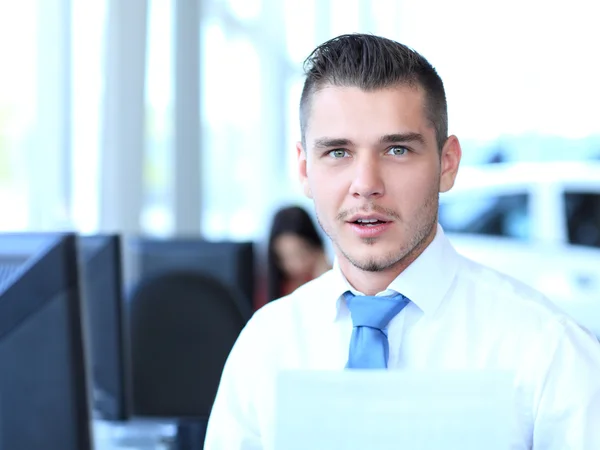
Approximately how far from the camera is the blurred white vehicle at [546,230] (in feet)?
18.8

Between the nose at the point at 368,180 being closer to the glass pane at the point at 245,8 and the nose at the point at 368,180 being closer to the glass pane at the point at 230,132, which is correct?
the glass pane at the point at 230,132

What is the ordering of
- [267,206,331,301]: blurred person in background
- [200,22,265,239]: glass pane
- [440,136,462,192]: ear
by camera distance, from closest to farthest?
[440,136,462,192]: ear
[267,206,331,301]: blurred person in background
[200,22,265,239]: glass pane

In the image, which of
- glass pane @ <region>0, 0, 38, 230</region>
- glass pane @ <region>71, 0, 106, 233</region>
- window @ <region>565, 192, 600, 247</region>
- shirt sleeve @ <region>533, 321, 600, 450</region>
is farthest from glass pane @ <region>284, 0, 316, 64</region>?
shirt sleeve @ <region>533, 321, 600, 450</region>

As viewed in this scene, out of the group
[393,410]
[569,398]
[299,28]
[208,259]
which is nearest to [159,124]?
[208,259]

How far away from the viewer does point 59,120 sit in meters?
4.00

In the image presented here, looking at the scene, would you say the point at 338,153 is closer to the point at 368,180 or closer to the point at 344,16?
the point at 368,180

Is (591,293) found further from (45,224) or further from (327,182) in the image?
(327,182)

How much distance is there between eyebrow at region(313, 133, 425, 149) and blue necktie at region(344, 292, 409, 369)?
23 centimetres

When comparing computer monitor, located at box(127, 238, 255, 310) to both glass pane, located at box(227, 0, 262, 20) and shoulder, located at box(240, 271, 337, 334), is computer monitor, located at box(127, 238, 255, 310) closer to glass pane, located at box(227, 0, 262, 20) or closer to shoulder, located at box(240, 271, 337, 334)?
shoulder, located at box(240, 271, 337, 334)

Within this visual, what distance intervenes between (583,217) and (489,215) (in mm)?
740

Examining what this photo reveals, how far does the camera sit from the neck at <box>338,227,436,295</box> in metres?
1.46

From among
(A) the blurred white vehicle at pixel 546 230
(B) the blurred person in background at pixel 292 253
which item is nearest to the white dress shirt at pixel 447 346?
(B) the blurred person in background at pixel 292 253

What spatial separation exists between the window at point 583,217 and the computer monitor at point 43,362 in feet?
16.4

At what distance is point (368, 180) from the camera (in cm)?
135
